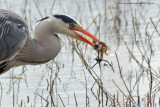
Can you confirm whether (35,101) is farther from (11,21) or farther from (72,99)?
(11,21)

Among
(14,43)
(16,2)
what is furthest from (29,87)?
(16,2)

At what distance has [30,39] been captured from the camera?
275 inches

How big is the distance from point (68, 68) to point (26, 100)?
158 cm

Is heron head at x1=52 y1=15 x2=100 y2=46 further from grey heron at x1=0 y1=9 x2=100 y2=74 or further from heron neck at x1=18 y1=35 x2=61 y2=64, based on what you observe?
heron neck at x1=18 y1=35 x2=61 y2=64

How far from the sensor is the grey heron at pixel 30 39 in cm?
682

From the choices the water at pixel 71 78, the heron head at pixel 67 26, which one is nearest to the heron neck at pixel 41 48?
the heron head at pixel 67 26

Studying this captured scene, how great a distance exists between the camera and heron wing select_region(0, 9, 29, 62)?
6805 millimetres

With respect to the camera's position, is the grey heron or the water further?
the water

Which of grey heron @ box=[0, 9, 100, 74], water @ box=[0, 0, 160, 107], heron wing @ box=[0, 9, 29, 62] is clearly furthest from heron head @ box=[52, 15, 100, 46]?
water @ box=[0, 0, 160, 107]

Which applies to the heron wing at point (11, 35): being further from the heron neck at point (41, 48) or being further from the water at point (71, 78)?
the water at point (71, 78)

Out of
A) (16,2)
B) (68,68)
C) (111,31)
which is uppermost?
(16,2)

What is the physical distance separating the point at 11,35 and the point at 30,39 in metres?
0.25

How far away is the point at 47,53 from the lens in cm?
698

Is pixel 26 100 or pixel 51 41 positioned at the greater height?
pixel 51 41
